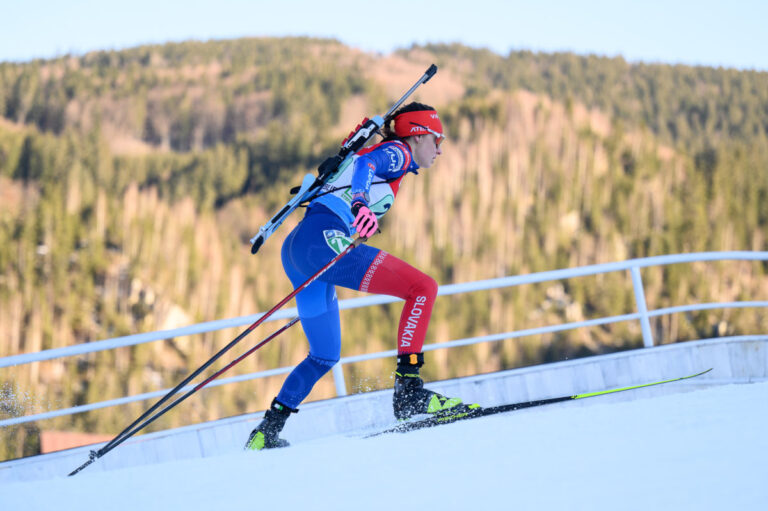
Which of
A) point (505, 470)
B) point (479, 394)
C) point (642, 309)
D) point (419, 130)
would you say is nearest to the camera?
point (505, 470)

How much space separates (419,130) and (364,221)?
0.68 metres

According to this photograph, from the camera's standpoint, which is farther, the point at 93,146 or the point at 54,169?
the point at 93,146

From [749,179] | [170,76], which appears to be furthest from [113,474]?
[170,76]

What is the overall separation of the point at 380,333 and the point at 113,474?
72.9 meters

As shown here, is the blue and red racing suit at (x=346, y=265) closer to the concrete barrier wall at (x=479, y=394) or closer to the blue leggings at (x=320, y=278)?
the blue leggings at (x=320, y=278)

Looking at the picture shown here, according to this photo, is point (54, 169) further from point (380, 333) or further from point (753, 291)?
point (753, 291)

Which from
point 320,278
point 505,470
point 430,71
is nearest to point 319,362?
point 320,278

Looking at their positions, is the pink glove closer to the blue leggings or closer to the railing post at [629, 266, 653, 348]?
the blue leggings

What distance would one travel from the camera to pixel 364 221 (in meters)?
3.35

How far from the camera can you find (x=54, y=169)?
80.6 m

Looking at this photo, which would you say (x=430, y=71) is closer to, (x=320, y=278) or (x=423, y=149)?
(x=423, y=149)

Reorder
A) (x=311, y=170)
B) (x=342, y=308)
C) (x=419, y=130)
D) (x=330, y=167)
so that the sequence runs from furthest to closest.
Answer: (x=311, y=170), (x=342, y=308), (x=419, y=130), (x=330, y=167)

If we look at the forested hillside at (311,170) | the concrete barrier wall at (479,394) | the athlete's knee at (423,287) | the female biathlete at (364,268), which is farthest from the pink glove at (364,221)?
the forested hillside at (311,170)

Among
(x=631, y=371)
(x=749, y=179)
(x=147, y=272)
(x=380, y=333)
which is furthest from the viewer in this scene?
(x=749, y=179)
